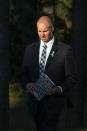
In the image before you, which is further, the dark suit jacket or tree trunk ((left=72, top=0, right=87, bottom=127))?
tree trunk ((left=72, top=0, right=87, bottom=127))

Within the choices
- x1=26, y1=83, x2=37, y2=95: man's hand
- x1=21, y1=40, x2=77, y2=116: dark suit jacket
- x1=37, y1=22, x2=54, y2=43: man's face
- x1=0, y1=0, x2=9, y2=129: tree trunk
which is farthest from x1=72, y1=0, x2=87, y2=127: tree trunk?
x1=26, y1=83, x2=37, y2=95: man's hand

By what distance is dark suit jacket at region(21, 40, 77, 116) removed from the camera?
449 centimetres

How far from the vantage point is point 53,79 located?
4543 mm

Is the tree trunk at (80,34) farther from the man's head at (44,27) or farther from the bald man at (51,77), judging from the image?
the man's head at (44,27)

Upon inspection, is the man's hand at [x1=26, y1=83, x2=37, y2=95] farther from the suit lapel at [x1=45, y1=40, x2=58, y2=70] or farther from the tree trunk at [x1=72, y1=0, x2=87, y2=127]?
the tree trunk at [x1=72, y1=0, x2=87, y2=127]

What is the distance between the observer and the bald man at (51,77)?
14.7 feet

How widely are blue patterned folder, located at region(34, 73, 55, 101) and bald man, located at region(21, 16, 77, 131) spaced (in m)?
0.03

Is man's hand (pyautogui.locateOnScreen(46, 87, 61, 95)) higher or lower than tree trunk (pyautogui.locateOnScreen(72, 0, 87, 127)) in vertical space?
higher

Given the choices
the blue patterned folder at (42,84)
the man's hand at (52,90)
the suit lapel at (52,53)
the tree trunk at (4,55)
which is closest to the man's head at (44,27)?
the suit lapel at (52,53)

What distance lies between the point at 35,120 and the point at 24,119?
958cm

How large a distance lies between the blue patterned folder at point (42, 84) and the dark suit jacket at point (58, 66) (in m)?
0.08

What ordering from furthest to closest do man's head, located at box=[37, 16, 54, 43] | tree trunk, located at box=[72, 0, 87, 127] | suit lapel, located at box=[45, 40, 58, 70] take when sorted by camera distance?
tree trunk, located at box=[72, 0, 87, 127] < suit lapel, located at box=[45, 40, 58, 70] < man's head, located at box=[37, 16, 54, 43]

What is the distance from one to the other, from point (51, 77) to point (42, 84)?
6.2 inches

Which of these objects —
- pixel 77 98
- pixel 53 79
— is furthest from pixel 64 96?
pixel 77 98
